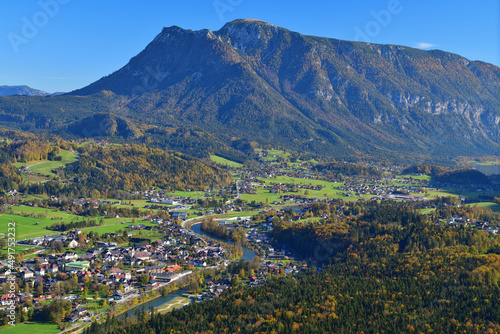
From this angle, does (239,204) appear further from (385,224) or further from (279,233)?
(385,224)

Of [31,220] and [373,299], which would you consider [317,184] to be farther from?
[373,299]

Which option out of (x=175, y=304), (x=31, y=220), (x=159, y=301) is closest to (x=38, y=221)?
(x=31, y=220)

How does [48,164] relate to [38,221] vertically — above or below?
above

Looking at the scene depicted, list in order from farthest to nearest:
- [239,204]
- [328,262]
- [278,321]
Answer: [239,204], [328,262], [278,321]

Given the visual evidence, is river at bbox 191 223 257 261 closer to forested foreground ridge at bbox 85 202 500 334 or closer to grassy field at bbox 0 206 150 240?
forested foreground ridge at bbox 85 202 500 334

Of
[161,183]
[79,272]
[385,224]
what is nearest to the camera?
[79,272]

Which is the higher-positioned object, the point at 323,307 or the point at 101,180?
the point at 101,180

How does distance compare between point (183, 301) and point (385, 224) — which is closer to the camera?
point (183, 301)

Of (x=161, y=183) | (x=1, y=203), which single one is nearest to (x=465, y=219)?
(x=161, y=183)
